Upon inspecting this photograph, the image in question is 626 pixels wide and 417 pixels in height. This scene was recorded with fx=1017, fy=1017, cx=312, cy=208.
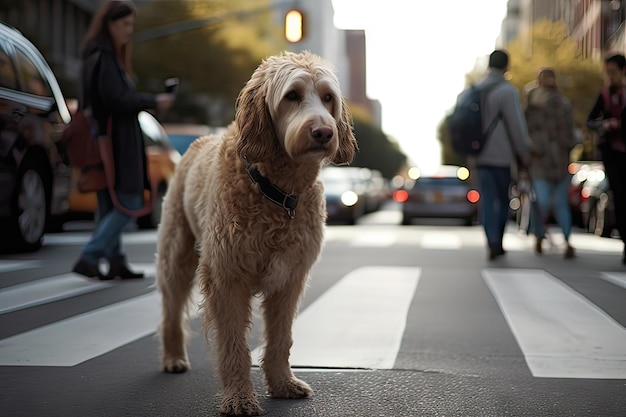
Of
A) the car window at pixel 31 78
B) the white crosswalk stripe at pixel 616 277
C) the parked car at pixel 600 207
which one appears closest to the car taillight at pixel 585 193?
the parked car at pixel 600 207

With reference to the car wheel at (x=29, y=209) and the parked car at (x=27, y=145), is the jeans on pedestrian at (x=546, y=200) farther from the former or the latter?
the car wheel at (x=29, y=209)

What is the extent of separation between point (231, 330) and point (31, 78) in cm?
618

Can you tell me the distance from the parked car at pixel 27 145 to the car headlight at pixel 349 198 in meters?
12.2

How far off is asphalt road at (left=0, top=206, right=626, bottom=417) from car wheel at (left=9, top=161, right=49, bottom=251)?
366 mm

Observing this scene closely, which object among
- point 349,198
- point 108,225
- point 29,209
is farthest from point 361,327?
point 349,198

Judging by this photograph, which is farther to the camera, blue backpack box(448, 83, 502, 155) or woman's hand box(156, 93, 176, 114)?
blue backpack box(448, 83, 502, 155)

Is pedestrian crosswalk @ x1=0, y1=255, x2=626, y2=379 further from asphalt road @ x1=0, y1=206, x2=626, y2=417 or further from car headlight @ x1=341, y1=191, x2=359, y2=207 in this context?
car headlight @ x1=341, y1=191, x2=359, y2=207

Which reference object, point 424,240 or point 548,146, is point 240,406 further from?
point 424,240

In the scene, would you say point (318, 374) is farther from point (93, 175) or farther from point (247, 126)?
point (93, 175)

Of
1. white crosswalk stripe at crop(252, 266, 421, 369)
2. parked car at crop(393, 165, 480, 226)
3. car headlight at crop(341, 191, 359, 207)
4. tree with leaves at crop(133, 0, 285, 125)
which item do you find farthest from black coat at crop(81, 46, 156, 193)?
tree with leaves at crop(133, 0, 285, 125)

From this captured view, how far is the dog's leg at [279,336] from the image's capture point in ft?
14.8

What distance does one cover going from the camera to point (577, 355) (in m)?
5.46

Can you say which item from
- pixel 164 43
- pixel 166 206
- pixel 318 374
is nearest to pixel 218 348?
pixel 318 374

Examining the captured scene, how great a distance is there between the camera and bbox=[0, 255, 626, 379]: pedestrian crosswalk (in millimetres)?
5305
